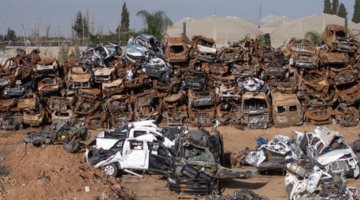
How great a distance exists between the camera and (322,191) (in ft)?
38.6

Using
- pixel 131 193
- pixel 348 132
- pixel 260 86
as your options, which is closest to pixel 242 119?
pixel 260 86

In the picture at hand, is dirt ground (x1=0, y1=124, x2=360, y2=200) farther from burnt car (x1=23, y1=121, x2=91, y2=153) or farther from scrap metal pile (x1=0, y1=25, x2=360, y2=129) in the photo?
scrap metal pile (x1=0, y1=25, x2=360, y2=129)

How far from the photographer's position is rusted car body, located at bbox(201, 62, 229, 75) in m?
23.0

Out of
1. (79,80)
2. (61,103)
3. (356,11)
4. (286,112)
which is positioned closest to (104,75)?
(79,80)

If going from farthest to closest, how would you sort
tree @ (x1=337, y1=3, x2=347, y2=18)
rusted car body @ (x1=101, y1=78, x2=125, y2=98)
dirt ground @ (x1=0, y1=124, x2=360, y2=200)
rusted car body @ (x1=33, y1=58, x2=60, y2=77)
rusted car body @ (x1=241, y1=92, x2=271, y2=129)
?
tree @ (x1=337, y1=3, x2=347, y2=18) → rusted car body @ (x1=33, y1=58, x2=60, y2=77) → rusted car body @ (x1=101, y1=78, x2=125, y2=98) → rusted car body @ (x1=241, y1=92, x2=271, y2=129) → dirt ground @ (x1=0, y1=124, x2=360, y2=200)

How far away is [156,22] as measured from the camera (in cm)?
3459

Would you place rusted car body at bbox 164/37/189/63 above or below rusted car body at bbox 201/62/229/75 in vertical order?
above

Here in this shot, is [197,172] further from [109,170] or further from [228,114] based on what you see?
[228,114]

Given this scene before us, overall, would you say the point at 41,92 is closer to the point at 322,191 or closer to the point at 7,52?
the point at 7,52

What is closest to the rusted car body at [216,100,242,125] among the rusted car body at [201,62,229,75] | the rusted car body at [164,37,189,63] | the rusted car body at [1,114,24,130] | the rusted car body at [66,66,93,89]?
the rusted car body at [201,62,229,75]

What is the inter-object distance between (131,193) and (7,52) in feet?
73.0

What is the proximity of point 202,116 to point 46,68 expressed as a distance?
858cm

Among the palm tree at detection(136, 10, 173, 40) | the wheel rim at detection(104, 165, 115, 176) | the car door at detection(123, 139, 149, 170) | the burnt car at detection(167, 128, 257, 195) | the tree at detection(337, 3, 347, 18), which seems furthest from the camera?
the tree at detection(337, 3, 347, 18)

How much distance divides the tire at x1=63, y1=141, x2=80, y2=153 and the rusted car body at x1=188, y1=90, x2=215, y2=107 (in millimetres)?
7366
